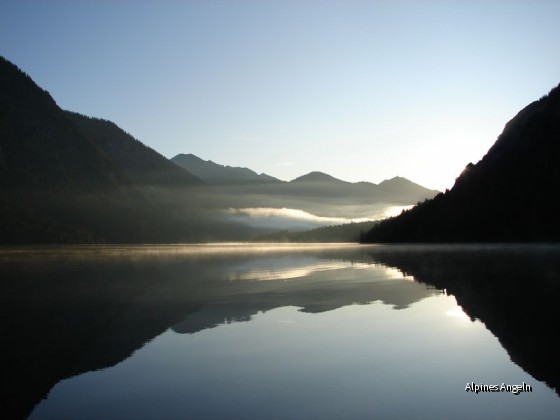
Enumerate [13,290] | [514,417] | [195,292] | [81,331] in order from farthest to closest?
1. [13,290]
2. [195,292]
3. [81,331]
4. [514,417]

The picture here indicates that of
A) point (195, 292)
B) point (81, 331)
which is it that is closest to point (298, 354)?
point (81, 331)

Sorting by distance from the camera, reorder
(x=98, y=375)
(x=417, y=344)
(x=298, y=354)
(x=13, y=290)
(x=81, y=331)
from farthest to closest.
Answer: (x=13, y=290) < (x=81, y=331) < (x=417, y=344) < (x=298, y=354) < (x=98, y=375)

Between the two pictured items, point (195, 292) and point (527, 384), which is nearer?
point (527, 384)

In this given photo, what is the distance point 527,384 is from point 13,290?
5146 centimetres

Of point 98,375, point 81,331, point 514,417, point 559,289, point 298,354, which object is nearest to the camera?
point 514,417

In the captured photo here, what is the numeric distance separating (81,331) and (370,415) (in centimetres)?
1999

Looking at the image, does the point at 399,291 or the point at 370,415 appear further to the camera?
the point at 399,291

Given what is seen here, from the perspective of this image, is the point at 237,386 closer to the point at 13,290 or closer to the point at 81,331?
the point at 81,331

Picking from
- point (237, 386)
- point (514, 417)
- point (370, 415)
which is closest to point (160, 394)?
point (237, 386)

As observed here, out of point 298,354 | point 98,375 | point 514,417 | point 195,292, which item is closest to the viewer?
point 514,417

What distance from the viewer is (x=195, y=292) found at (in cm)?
5150

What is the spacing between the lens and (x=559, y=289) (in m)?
48.2

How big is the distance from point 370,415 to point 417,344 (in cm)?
1105

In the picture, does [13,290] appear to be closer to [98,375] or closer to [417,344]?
[98,375]
